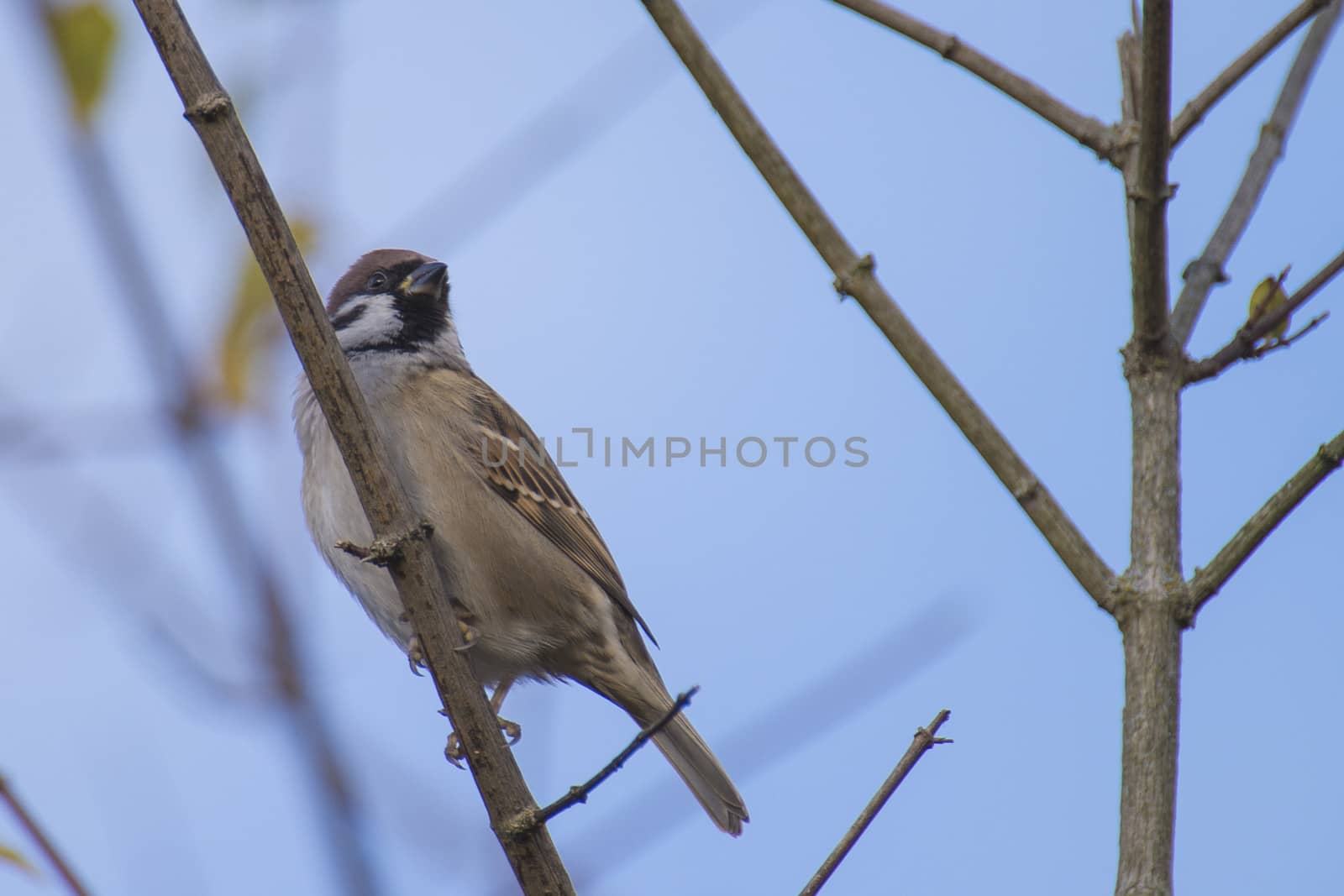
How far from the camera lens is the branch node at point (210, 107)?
2.34 meters

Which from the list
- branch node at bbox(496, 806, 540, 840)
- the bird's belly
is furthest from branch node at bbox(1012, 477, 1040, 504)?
the bird's belly

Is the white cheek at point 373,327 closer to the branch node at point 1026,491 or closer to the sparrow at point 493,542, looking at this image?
the sparrow at point 493,542

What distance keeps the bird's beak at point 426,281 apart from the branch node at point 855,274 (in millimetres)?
2997

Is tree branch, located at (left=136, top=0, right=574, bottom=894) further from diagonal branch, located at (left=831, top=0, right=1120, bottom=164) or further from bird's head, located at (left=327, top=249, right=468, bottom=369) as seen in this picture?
bird's head, located at (left=327, top=249, right=468, bottom=369)

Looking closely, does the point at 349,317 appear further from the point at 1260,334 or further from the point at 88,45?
the point at 1260,334

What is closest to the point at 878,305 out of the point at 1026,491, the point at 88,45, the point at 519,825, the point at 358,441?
the point at 1026,491

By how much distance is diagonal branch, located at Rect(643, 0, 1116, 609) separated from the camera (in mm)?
2357

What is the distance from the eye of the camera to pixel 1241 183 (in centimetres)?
267

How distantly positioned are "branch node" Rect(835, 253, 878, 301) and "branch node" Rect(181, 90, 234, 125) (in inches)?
46.0

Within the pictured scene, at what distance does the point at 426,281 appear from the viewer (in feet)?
17.3

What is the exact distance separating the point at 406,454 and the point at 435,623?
1941 mm

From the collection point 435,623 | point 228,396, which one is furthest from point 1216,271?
point 228,396

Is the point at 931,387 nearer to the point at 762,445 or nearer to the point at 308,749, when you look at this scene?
the point at 308,749

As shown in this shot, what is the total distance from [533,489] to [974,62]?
2.73 meters
